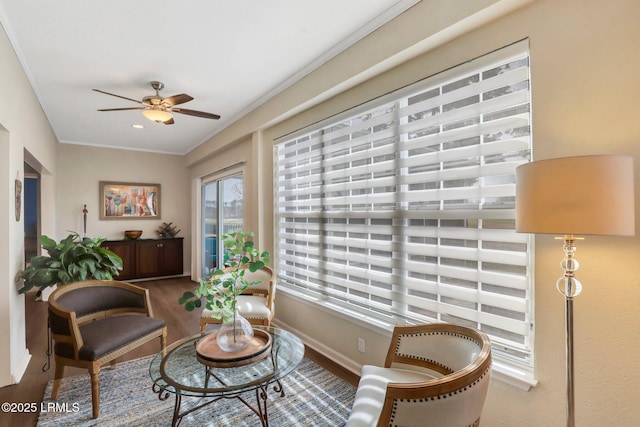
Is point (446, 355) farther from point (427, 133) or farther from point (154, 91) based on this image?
point (154, 91)

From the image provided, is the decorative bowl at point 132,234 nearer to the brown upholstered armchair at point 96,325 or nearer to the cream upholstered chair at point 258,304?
the brown upholstered armchair at point 96,325

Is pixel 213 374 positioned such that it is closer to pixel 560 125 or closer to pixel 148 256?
pixel 560 125

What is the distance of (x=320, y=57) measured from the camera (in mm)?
2787

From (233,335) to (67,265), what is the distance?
2.14 metres

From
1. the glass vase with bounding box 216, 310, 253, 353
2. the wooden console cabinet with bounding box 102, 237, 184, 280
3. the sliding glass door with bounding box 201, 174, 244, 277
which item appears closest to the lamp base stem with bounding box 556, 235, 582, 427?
the glass vase with bounding box 216, 310, 253, 353

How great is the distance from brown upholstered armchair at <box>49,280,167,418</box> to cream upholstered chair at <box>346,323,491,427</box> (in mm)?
1778

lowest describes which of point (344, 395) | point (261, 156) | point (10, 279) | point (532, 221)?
point (344, 395)

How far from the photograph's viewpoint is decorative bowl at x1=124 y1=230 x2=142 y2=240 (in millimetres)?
6348

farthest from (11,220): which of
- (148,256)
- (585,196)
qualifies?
(148,256)

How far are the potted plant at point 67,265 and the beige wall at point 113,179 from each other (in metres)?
3.28

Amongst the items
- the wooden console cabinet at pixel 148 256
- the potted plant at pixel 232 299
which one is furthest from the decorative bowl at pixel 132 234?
the potted plant at pixel 232 299

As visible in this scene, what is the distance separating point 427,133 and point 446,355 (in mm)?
1413

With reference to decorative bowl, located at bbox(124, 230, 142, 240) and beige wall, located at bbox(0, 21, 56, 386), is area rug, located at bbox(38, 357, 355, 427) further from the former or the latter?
decorative bowl, located at bbox(124, 230, 142, 240)

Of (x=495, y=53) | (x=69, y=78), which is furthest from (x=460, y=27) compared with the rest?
(x=69, y=78)
